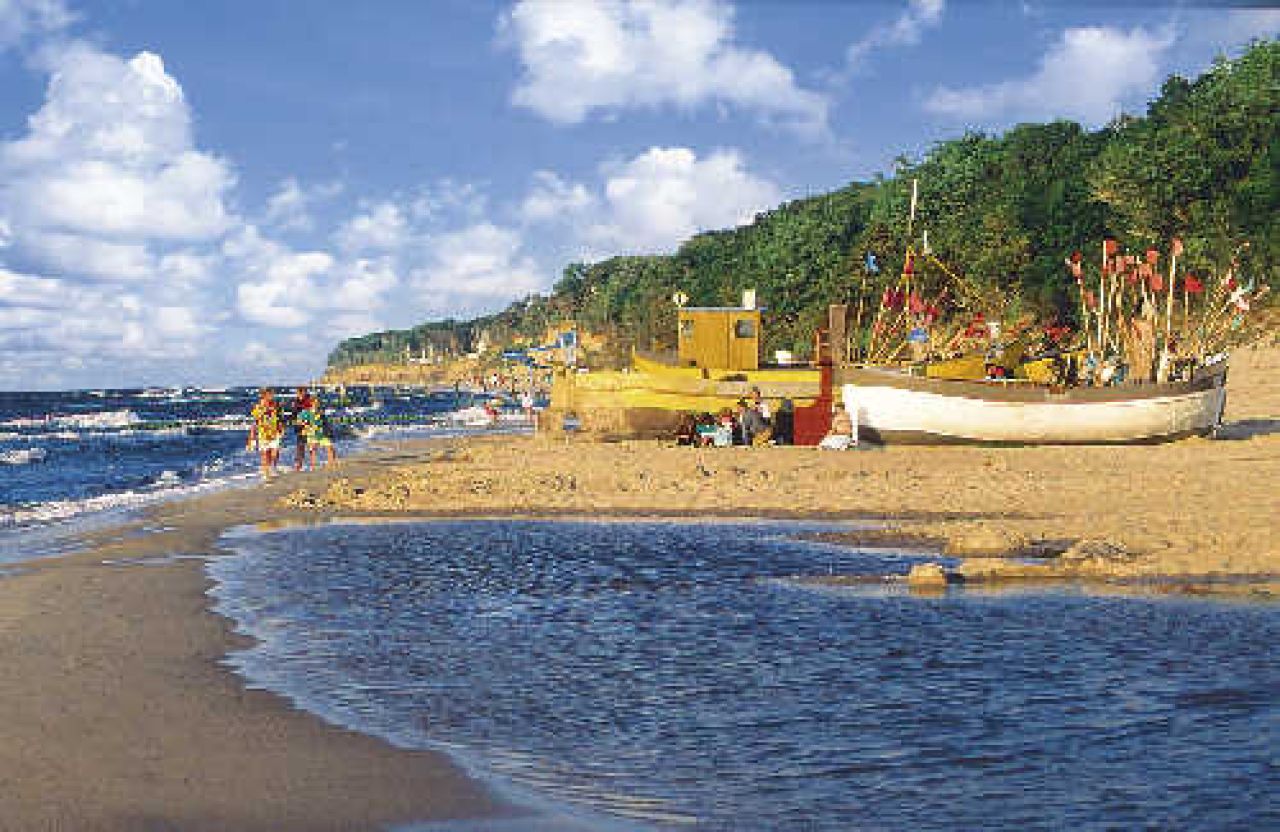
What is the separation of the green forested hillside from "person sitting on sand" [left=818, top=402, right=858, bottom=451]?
16.3 m

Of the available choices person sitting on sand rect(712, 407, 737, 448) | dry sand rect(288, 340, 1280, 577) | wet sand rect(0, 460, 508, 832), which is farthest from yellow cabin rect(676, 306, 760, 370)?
wet sand rect(0, 460, 508, 832)

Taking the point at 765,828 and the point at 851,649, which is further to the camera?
the point at 851,649

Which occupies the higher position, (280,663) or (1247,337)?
(1247,337)

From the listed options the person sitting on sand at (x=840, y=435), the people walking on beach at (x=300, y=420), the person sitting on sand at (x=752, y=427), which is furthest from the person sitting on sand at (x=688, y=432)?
the people walking on beach at (x=300, y=420)

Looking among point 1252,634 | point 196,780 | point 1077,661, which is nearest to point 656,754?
point 196,780

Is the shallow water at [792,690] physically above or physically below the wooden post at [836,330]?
below

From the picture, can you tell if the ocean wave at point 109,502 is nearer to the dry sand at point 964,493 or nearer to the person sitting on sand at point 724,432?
the dry sand at point 964,493

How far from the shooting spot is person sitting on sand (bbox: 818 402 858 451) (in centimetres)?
2816

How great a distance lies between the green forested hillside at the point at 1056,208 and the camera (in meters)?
57.8

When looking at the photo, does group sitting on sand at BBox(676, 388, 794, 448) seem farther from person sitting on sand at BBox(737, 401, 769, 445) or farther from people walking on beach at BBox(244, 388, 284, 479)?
people walking on beach at BBox(244, 388, 284, 479)

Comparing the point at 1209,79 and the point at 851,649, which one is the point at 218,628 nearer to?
the point at 851,649

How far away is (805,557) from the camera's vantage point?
13.6m

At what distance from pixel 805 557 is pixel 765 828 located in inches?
333

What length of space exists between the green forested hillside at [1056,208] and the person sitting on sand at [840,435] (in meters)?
16.3
